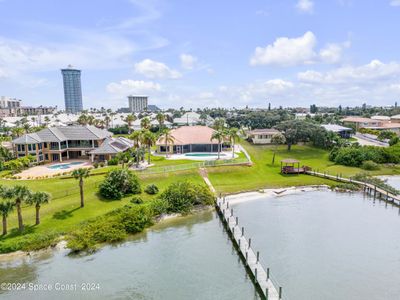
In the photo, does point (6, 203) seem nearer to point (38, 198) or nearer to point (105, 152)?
point (38, 198)

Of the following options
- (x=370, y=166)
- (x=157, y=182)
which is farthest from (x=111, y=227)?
(x=370, y=166)

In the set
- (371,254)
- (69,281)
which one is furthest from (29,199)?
(371,254)

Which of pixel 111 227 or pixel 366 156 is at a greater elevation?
pixel 366 156

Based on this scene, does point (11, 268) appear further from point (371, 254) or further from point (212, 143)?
point (212, 143)

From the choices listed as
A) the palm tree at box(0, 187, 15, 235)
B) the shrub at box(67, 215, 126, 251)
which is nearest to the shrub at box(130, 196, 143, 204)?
the shrub at box(67, 215, 126, 251)

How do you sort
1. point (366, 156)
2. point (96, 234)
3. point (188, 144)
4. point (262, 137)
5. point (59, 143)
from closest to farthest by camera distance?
point (96, 234) < point (59, 143) < point (366, 156) < point (188, 144) < point (262, 137)

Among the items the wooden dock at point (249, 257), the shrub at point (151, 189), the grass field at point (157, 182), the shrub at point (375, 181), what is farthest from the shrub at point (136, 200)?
the shrub at point (375, 181)

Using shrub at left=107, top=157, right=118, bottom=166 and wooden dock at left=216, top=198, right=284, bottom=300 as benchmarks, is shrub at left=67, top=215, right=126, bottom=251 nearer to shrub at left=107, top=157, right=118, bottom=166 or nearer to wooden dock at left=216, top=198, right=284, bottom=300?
wooden dock at left=216, top=198, right=284, bottom=300
